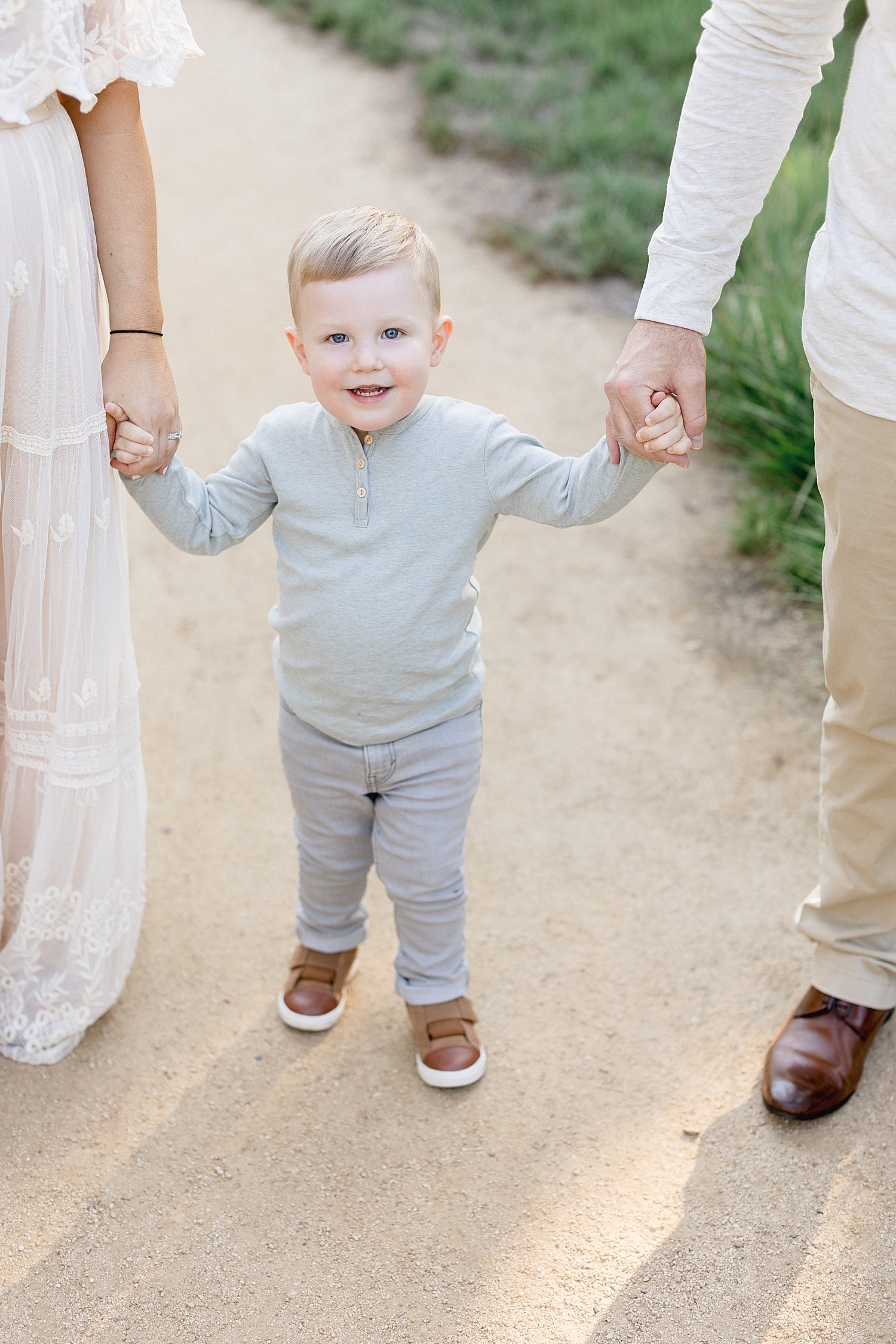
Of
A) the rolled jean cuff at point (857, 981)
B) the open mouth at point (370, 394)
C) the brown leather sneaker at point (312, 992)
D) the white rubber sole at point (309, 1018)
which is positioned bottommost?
the white rubber sole at point (309, 1018)

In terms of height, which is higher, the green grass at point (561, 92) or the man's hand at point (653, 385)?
the man's hand at point (653, 385)

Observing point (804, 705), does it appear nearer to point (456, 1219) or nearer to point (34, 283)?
point (456, 1219)

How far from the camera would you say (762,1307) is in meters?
1.81

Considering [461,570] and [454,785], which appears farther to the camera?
[454,785]

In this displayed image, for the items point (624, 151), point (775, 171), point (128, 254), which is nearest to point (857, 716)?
point (775, 171)

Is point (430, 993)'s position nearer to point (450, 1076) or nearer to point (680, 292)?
point (450, 1076)

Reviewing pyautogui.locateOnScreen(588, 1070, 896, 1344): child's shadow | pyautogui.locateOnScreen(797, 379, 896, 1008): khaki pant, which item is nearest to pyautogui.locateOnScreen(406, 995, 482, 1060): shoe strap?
pyautogui.locateOnScreen(588, 1070, 896, 1344): child's shadow

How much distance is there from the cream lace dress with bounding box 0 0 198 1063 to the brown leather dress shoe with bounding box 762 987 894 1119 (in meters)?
1.07

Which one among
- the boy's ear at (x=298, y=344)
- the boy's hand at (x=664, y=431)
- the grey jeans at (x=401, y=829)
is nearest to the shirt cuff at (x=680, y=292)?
the boy's hand at (x=664, y=431)

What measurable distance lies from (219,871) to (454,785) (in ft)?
2.73

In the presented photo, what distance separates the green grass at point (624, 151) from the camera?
3688mm

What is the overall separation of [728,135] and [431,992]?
4.42 ft

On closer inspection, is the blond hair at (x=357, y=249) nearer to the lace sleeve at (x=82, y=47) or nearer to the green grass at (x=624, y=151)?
the lace sleeve at (x=82, y=47)

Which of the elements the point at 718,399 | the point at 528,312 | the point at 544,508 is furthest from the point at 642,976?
the point at 528,312
